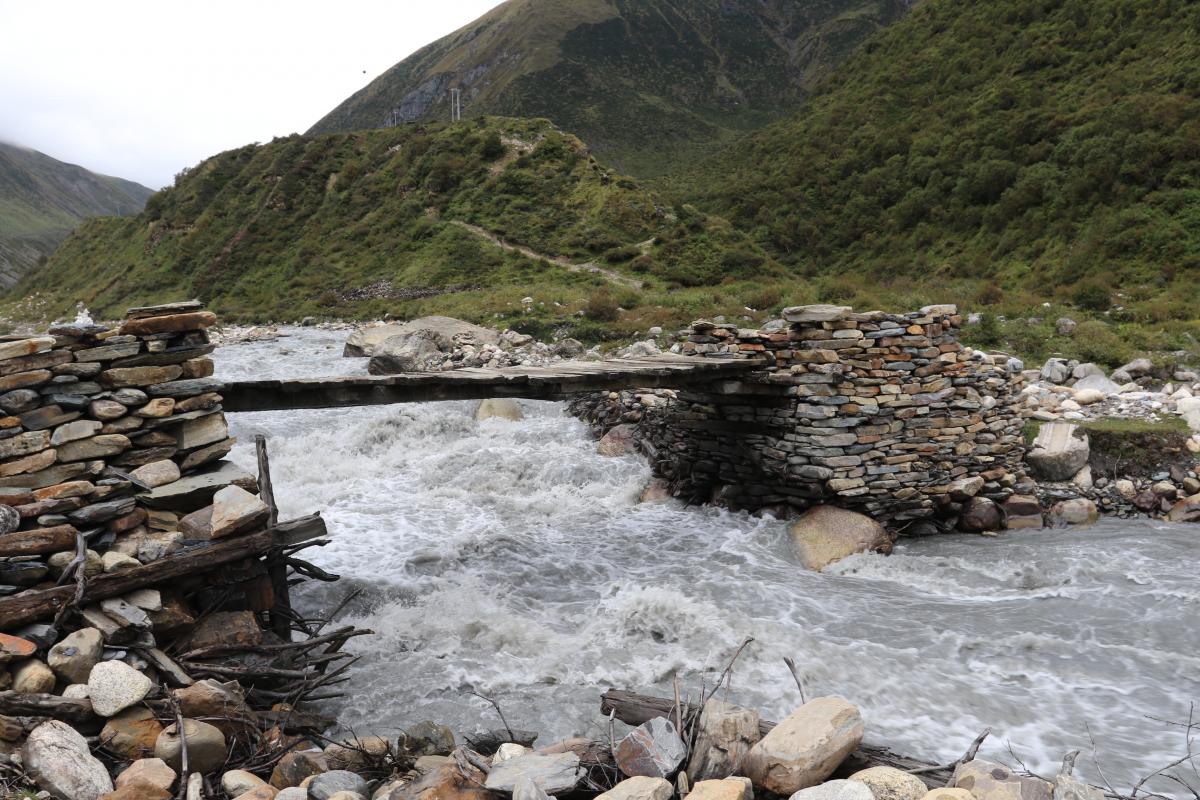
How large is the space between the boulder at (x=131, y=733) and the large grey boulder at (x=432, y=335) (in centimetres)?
1515

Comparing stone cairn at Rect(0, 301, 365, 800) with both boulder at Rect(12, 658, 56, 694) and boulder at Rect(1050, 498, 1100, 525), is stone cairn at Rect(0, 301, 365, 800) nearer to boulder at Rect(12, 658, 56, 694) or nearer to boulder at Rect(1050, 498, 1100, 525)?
boulder at Rect(12, 658, 56, 694)

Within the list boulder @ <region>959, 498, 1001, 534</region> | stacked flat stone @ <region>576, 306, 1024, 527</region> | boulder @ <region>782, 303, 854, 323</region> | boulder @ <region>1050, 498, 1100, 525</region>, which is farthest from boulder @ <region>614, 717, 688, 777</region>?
boulder @ <region>1050, 498, 1100, 525</region>

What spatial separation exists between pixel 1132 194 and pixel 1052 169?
172 inches

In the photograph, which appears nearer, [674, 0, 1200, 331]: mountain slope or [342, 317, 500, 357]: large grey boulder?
[342, 317, 500, 357]: large grey boulder

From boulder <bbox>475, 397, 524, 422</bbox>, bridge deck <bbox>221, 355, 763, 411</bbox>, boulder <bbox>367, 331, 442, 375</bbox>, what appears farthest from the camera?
boulder <bbox>367, 331, 442, 375</bbox>

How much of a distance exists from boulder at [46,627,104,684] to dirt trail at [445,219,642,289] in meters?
24.4

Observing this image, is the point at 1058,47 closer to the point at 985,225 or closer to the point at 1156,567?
the point at 985,225

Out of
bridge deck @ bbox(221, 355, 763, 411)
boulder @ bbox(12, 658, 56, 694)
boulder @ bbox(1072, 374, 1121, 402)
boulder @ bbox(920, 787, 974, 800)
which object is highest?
bridge deck @ bbox(221, 355, 763, 411)

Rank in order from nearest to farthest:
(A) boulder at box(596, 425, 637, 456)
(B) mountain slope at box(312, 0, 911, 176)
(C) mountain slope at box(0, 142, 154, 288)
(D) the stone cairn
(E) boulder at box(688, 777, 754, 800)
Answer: (E) boulder at box(688, 777, 754, 800) → (D) the stone cairn → (A) boulder at box(596, 425, 637, 456) → (B) mountain slope at box(312, 0, 911, 176) → (C) mountain slope at box(0, 142, 154, 288)

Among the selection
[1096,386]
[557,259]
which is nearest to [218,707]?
[1096,386]

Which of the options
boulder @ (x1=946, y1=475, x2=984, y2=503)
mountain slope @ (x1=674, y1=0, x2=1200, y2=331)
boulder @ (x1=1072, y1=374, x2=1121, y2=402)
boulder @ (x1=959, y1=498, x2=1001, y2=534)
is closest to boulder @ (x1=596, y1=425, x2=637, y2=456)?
boulder @ (x1=946, y1=475, x2=984, y2=503)

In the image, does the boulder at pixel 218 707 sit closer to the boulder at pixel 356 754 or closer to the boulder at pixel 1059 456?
the boulder at pixel 356 754

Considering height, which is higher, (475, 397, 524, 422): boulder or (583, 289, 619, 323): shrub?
(583, 289, 619, 323): shrub

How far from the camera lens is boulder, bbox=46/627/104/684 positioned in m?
3.99
